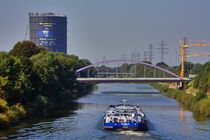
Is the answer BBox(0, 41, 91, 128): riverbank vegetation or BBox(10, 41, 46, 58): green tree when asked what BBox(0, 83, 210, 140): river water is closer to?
BBox(0, 41, 91, 128): riverbank vegetation

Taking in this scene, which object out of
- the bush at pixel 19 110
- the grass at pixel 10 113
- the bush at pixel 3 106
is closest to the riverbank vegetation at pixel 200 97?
the bush at pixel 19 110

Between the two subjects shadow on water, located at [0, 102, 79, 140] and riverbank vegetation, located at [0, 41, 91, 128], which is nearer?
shadow on water, located at [0, 102, 79, 140]

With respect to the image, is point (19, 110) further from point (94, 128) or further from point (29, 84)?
point (94, 128)

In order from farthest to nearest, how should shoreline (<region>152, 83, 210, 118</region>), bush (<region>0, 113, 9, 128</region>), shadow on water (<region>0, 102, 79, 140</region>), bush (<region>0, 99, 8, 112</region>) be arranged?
shoreline (<region>152, 83, 210, 118</region>) → bush (<region>0, 99, 8, 112</region>) → bush (<region>0, 113, 9, 128</region>) → shadow on water (<region>0, 102, 79, 140</region>)

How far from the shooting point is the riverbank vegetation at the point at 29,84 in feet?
208

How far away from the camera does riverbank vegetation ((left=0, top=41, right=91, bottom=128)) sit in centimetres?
6331

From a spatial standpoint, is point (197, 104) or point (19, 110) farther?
point (197, 104)

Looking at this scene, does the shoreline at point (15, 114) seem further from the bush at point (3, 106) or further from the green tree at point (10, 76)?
the green tree at point (10, 76)

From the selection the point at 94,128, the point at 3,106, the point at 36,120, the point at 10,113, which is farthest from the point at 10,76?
the point at 94,128

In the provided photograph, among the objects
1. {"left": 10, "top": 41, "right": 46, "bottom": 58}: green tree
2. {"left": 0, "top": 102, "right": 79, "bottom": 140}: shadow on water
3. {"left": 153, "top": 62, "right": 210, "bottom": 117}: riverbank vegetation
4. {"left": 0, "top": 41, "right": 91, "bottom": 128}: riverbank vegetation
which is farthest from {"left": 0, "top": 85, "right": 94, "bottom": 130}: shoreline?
{"left": 10, "top": 41, "right": 46, "bottom": 58}: green tree

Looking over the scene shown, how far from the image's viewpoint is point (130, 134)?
176 ft

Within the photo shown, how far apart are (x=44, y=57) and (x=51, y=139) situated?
5081 cm

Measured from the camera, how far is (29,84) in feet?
237

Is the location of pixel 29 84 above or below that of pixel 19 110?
above
